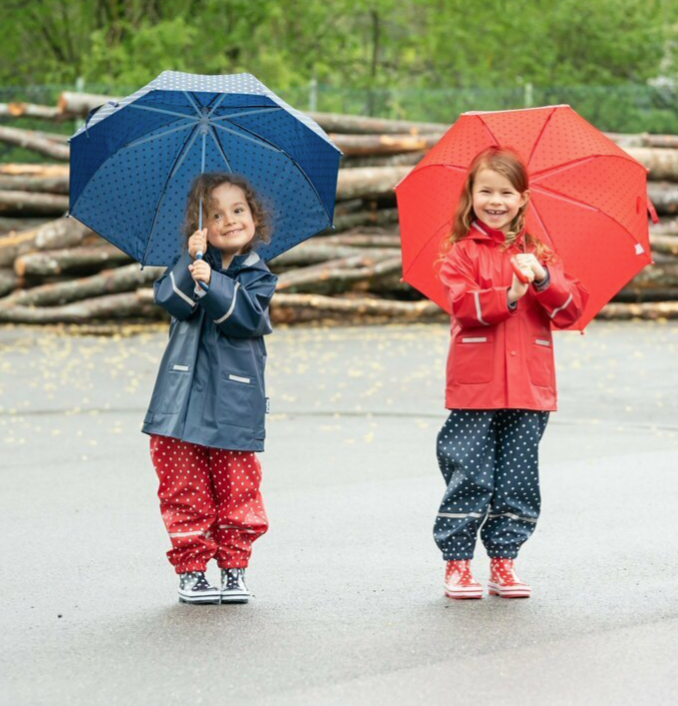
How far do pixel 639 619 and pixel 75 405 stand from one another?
20.4 feet

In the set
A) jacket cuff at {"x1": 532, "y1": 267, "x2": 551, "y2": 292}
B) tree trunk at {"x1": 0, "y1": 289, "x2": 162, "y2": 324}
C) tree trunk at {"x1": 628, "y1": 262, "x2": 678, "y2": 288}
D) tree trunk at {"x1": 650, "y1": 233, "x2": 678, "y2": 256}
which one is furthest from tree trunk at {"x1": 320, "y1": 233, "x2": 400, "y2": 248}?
jacket cuff at {"x1": 532, "y1": 267, "x2": 551, "y2": 292}

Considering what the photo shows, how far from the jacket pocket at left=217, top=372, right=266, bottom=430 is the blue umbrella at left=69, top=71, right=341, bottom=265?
0.56m

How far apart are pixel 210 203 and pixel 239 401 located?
2.30 feet

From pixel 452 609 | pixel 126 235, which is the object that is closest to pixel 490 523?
pixel 452 609

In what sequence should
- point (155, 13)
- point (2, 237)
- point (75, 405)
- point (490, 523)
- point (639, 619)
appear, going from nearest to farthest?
point (639, 619)
point (490, 523)
point (75, 405)
point (2, 237)
point (155, 13)

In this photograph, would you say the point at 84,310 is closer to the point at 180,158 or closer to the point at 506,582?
the point at 180,158

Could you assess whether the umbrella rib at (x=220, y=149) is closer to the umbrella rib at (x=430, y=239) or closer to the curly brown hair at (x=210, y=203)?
the curly brown hair at (x=210, y=203)

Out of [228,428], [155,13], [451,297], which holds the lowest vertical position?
[228,428]

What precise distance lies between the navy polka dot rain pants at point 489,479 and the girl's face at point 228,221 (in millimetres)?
966

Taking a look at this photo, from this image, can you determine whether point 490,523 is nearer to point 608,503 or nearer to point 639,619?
point 639,619

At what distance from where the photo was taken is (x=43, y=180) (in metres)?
16.4

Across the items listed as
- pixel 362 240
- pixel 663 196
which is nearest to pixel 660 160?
pixel 663 196

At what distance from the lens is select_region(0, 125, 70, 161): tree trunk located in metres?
17.2

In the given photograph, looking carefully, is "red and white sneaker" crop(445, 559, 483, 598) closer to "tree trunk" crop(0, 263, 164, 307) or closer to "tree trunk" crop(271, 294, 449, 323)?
"tree trunk" crop(271, 294, 449, 323)
